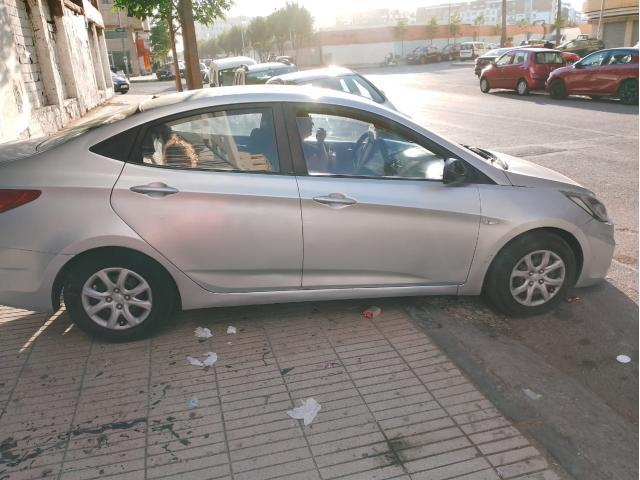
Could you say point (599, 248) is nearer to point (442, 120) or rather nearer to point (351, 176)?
point (351, 176)

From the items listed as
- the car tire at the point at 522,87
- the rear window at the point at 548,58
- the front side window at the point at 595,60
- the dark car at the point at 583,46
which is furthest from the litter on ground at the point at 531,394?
the dark car at the point at 583,46

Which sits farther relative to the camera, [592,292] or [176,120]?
[592,292]

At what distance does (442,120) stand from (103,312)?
11688mm

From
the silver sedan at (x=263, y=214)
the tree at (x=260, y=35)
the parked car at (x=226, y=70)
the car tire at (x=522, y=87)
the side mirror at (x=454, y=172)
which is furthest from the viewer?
the tree at (x=260, y=35)

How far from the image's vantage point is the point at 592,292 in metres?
4.32

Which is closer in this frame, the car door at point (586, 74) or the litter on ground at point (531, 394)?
the litter on ground at point (531, 394)

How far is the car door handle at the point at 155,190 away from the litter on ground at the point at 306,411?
148 centimetres

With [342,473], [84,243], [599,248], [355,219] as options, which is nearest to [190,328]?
[84,243]

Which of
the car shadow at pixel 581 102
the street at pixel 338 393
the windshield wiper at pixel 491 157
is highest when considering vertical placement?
the windshield wiper at pixel 491 157

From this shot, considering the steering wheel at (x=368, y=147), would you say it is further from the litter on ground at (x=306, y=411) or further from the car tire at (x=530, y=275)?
the litter on ground at (x=306, y=411)

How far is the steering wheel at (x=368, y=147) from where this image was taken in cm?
367

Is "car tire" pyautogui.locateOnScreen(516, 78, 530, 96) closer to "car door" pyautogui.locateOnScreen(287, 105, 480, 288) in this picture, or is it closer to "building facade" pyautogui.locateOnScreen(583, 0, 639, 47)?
"car door" pyautogui.locateOnScreen(287, 105, 480, 288)

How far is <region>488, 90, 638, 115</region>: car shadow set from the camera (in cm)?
1460

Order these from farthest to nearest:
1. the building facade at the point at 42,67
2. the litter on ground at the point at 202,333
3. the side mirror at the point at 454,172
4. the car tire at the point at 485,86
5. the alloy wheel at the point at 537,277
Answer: the car tire at the point at 485,86, the building facade at the point at 42,67, the alloy wheel at the point at 537,277, the litter on ground at the point at 202,333, the side mirror at the point at 454,172
